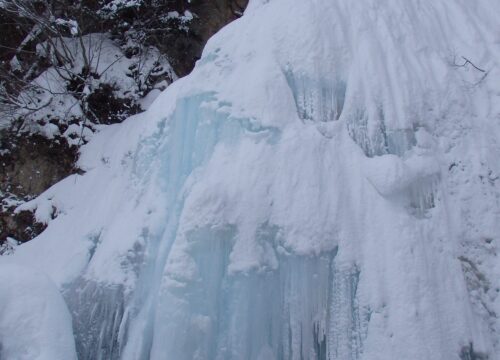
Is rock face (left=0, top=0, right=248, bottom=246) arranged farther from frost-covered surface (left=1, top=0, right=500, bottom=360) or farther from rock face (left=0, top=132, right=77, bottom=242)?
frost-covered surface (left=1, top=0, right=500, bottom=360)

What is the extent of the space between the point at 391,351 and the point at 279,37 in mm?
2489

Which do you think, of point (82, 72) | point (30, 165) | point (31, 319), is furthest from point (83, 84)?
point (31, 319)

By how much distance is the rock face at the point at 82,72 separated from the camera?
17.9 ft

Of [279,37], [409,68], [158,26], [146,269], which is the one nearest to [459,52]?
[409,68]

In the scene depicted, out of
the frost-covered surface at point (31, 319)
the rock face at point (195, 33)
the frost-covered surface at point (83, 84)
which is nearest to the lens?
the frost-covered surface at point (31, 319)

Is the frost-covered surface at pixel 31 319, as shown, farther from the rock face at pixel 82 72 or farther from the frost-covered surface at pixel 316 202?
the rock face at pixel 82 72

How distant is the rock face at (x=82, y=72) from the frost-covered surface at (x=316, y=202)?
2010mm

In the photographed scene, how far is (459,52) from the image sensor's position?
3.57 metres

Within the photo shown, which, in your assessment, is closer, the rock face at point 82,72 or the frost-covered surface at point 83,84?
the rock face at point 82,72

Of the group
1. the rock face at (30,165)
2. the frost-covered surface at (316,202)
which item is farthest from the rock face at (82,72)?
the frost-covered surface at (316,202)

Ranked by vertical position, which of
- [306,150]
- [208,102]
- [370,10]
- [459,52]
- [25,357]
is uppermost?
[370,10]

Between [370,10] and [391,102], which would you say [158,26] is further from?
[391,102]

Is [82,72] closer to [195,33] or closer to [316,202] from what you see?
[195,33]

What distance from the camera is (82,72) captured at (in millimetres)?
5730
